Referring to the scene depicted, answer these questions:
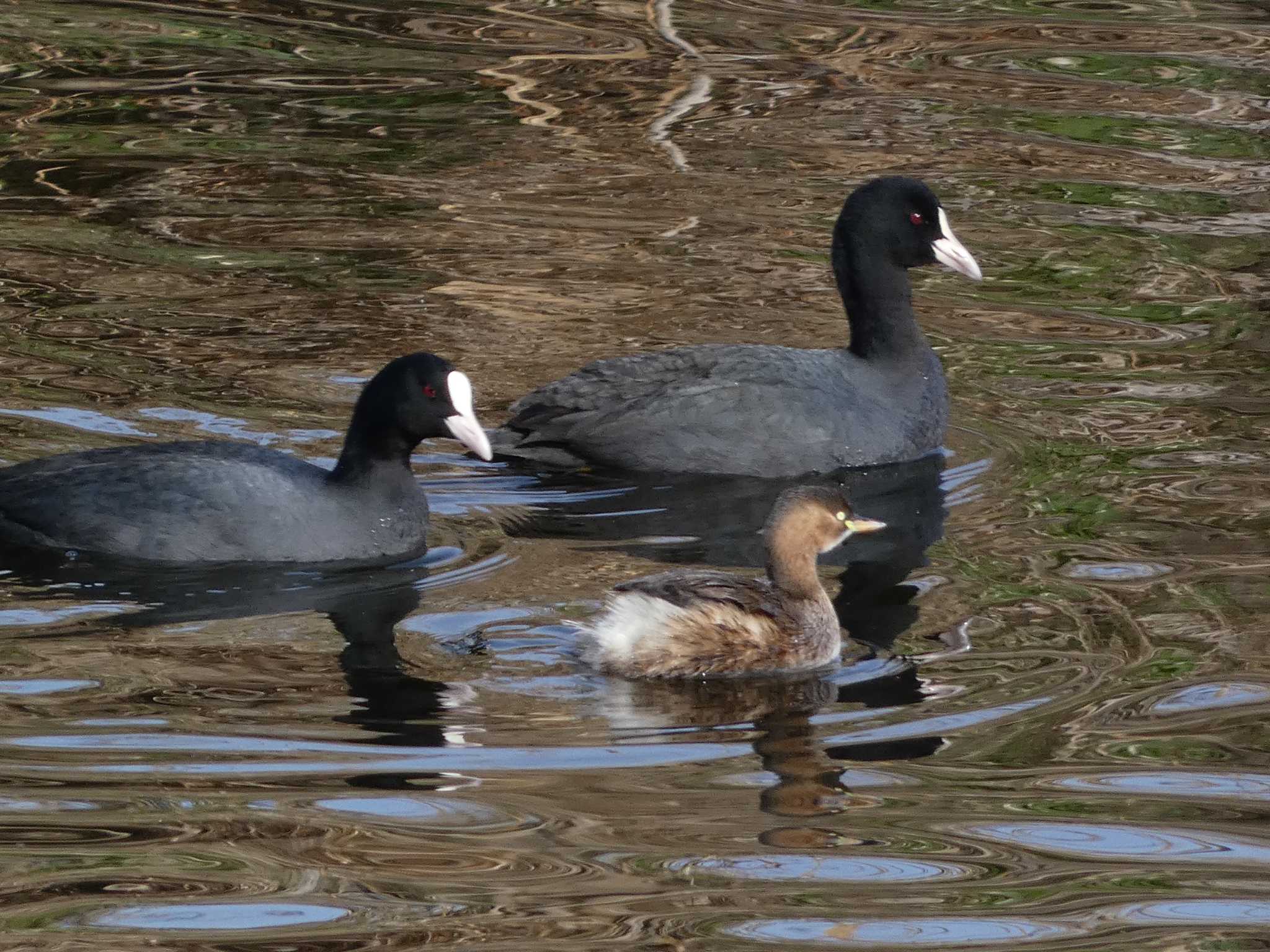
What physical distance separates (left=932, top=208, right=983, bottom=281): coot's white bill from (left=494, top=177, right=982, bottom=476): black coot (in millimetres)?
53

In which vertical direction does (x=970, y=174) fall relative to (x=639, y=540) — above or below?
above

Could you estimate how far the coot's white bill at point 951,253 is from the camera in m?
8.76

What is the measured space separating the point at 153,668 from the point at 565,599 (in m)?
1.27

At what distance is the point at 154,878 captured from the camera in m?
4.52

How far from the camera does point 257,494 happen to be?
6.86 metres

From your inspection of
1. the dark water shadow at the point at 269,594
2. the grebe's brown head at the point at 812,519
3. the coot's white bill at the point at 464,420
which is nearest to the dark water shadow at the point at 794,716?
the grebe's brown head at the point at 812,519

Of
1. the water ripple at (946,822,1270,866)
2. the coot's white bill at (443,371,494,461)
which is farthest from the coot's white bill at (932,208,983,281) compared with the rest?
the water ripple at (946,822,1270,866)

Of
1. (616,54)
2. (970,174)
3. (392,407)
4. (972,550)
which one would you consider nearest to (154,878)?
(392,407)

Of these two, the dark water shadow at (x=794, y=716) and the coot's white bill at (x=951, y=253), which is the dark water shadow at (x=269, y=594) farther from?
the coot's white bill at (x=951, y=253)

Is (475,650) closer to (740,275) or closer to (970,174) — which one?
(740,275)

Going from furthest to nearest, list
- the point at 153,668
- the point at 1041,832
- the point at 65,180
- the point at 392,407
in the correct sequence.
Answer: the point at 65,180, the point at 392,407, the point at 153,668, the point at 1041,832

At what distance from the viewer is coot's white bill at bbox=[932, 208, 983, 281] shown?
8.76 metres

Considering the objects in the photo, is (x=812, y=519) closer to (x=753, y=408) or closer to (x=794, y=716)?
(x=794, y=716)

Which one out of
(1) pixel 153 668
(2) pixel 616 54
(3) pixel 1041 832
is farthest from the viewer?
(2) pixel 616 54
